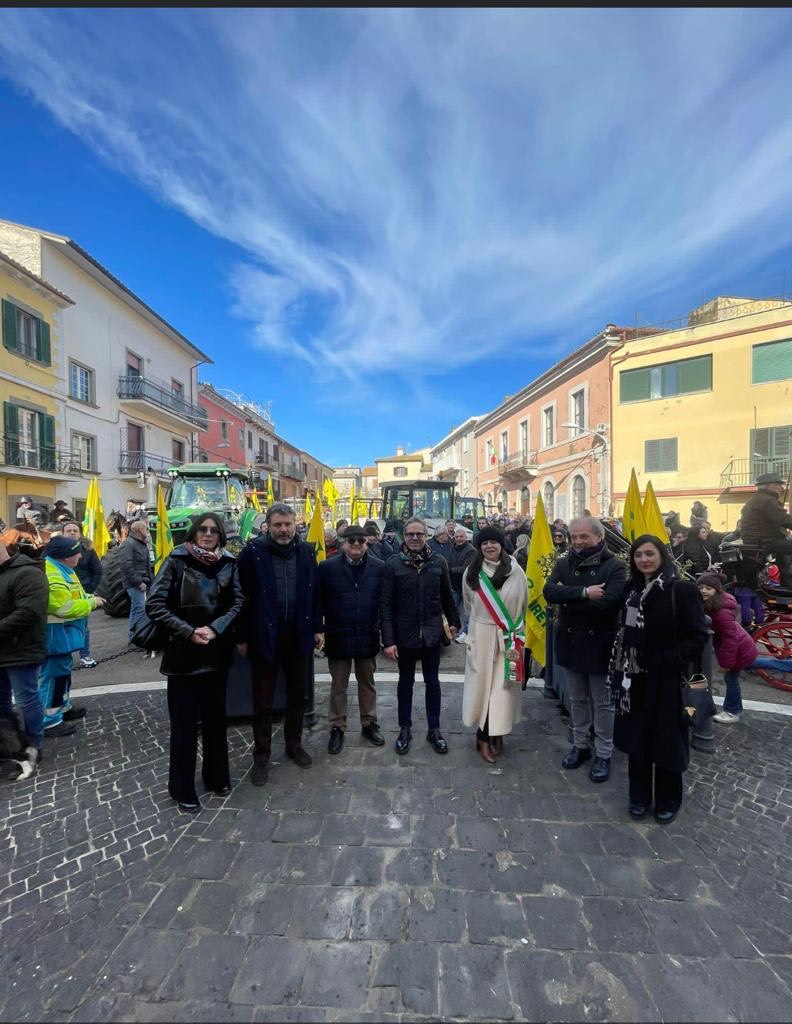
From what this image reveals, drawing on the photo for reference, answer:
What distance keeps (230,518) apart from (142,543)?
13.1ft

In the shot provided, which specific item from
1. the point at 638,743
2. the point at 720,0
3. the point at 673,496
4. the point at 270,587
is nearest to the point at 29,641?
the point at 270,587

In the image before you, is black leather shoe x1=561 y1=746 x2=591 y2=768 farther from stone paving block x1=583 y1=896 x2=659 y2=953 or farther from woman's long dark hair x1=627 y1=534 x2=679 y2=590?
woman's long dark hair x1=627 y1=534 x2=679 y2=590

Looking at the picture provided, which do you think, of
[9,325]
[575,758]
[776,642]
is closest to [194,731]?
[575,758]

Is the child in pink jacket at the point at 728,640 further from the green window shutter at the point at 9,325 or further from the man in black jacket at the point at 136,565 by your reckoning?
the green window shutter at the point at 9,325

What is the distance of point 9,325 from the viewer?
606 inches

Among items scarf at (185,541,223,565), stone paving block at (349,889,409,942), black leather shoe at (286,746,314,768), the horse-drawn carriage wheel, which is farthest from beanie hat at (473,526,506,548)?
the horse-drawn carriage wheel

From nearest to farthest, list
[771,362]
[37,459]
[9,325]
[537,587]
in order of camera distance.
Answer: [537,587], [9,325], [37,459], [771,362]

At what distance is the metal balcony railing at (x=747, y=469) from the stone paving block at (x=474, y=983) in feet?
69.4

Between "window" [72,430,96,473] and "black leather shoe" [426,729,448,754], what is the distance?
19871 millimetres

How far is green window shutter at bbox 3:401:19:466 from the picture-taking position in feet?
49.8

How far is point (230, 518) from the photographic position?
10.7 m

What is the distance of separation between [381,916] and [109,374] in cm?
2395

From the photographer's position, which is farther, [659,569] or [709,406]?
[709,406]

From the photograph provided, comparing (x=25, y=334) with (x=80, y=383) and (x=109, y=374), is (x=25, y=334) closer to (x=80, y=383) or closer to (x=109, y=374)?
(x=80, y=383)
